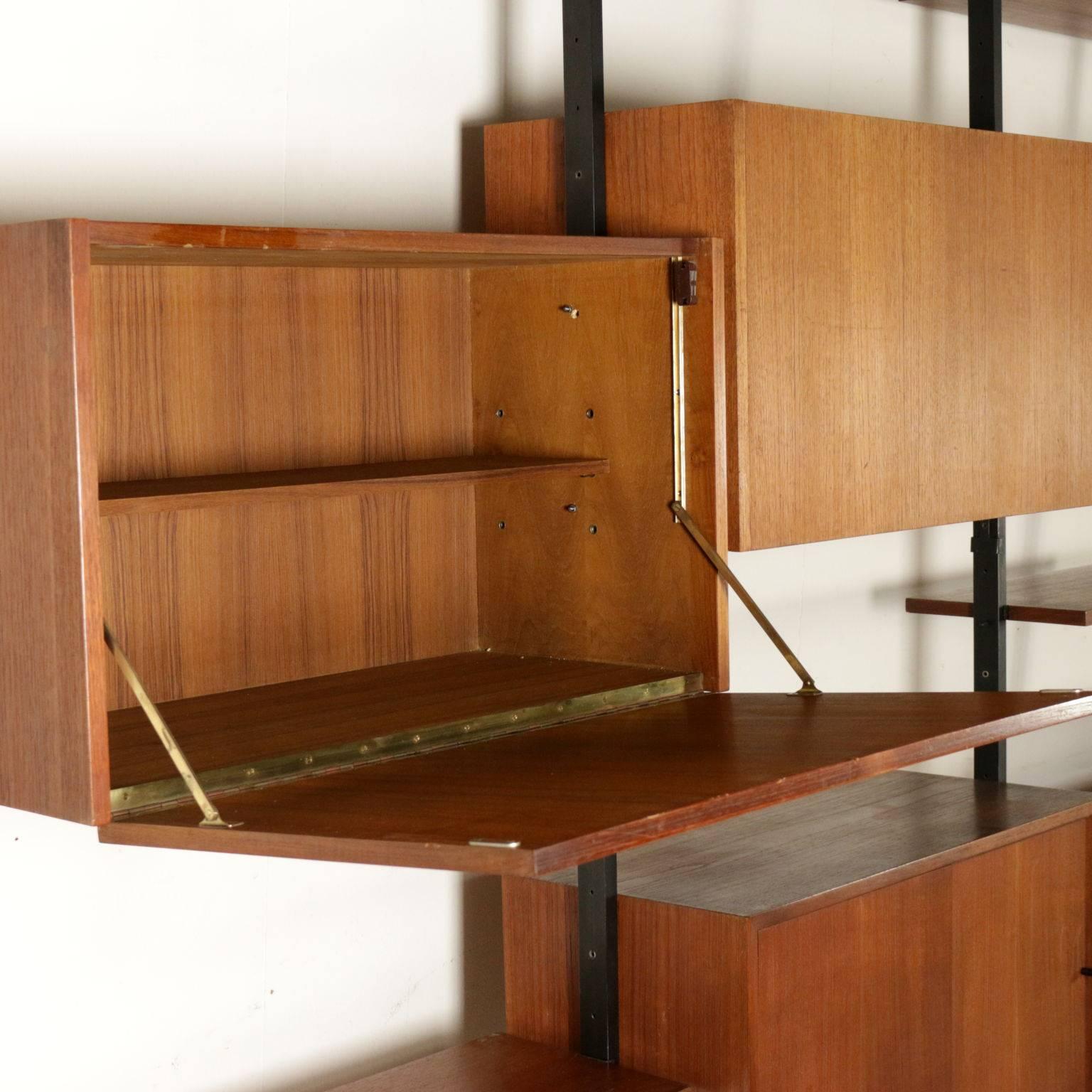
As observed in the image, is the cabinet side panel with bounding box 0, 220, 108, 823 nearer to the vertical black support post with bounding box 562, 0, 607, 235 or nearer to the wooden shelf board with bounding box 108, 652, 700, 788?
the wooden shelf board with bounding box 108, 652, 700, 788

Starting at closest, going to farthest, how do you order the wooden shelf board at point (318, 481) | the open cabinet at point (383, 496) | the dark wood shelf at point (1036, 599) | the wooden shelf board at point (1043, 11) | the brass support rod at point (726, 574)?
the wooden shelf board at point (318, 481), the open cabinet at point (383, 496), the brass support rod at point (726, 574), the dark wood shelf at point (1036, 599), the wooden shelf board at point (1043, 11)

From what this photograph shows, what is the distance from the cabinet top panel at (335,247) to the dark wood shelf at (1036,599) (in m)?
1.23

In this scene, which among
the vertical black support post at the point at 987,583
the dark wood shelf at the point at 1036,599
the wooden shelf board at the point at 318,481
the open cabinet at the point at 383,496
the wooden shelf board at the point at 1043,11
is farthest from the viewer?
the wooden shelf board at the point at 1043,11

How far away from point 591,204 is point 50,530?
3.20 ft

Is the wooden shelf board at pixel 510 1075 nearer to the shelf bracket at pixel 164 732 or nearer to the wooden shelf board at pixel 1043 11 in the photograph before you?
the shelf bracket at pixel 164 732

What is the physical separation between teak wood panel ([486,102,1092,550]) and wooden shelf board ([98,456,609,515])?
29 centimetres

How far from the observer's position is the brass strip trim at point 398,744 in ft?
5.32

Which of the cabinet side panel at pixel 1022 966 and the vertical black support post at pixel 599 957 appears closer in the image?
the vertical black support post at pixel 599 957

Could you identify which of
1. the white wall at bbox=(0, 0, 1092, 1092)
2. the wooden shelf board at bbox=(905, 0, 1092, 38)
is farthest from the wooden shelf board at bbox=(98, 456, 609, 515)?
the wooden shelf board at bbox=(905, 0, 1092, 38)

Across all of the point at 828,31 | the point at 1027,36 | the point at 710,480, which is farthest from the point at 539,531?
the point at 1027,36

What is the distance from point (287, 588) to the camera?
2193 mm

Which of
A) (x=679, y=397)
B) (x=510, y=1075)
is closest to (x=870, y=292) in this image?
(x=679, y=397)

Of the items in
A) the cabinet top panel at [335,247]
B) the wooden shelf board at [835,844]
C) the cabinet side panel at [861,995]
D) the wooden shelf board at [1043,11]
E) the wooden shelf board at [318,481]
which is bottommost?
the cabinet side panel at [861,995]

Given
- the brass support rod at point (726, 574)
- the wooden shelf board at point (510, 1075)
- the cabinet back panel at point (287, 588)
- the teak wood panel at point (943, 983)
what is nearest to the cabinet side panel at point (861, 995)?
the teak wood panel at point (943, 983)
